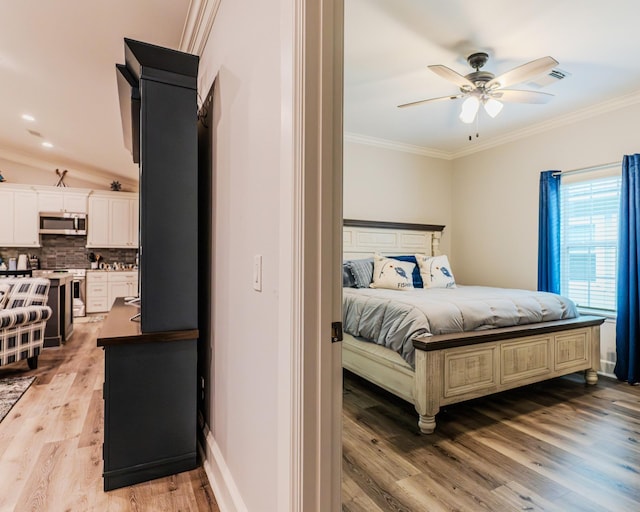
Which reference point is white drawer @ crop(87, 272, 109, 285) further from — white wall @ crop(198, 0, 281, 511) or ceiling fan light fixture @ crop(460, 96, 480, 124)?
ceiling fan light fixture @ crop(460, 96, 480, 124)

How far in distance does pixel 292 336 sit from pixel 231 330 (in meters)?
0.75

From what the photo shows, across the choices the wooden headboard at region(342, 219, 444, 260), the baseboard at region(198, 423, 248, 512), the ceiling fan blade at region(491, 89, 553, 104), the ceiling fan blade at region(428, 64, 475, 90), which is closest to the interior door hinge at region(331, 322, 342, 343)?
the baseboard at region(198, 423, 248, 512)

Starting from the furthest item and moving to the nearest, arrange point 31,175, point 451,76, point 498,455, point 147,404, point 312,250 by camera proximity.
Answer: point 31,175 → point 451,76 → point 498,455 → point 147,404 → point 312,250

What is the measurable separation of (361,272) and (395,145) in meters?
2.13

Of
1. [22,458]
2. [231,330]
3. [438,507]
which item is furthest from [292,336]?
[22,458]

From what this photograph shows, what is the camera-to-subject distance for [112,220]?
638cm

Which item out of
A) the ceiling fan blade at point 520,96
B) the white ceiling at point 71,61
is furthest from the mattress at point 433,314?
the white ceiling at point 71,61

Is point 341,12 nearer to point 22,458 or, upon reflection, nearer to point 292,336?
point 292,336

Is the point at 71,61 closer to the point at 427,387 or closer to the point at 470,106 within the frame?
the point at 470,106

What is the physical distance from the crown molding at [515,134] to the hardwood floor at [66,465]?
A: 3.98 metres

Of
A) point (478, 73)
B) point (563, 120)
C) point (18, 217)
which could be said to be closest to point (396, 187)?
point (563, 120)

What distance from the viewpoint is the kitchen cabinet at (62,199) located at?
5949 millimetres

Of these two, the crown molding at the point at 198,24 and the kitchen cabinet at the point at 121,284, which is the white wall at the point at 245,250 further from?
the kitchen cabinet at the point at 121,284

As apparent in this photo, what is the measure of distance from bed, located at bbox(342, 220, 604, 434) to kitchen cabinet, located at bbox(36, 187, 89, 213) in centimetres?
520
